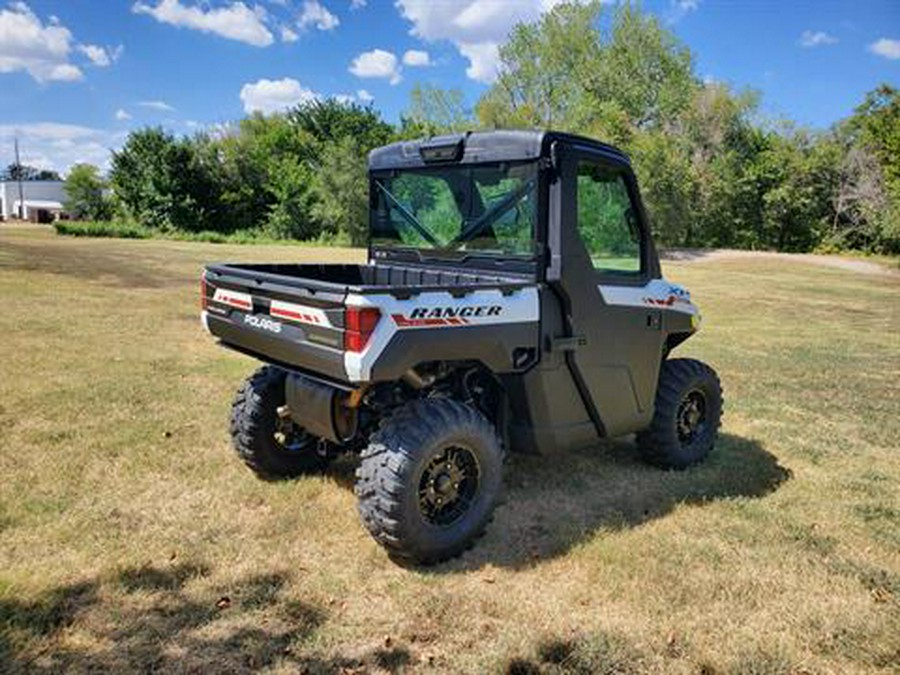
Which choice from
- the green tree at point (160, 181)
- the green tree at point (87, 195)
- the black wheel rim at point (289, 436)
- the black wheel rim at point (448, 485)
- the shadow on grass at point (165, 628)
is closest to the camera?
the shadow on grass at point (165, 628)

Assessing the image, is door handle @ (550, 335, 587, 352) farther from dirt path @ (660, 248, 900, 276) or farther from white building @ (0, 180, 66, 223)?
white building @ (0, 180, 66, 223)

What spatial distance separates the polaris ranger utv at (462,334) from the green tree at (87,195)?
170 ft

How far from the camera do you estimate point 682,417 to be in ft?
18.4

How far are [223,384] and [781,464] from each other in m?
5.46

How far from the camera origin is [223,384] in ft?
25.1

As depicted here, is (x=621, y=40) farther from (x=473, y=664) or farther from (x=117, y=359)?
(x=473, y=664)

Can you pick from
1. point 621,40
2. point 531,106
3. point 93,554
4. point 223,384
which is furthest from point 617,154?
point 621,40

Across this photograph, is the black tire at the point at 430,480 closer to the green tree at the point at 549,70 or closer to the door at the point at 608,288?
the door at the point at 608,288

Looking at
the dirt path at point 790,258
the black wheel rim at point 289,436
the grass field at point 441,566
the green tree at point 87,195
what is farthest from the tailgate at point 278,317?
the green tree at point 87,195

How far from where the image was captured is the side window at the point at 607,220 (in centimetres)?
436

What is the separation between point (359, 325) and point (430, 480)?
104 cm

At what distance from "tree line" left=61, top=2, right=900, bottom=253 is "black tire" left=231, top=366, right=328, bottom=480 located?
1359 inches

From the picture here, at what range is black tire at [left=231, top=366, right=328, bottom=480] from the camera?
4863mm

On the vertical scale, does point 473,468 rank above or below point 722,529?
above
